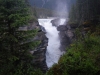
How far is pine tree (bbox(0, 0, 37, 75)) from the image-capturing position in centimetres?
1204

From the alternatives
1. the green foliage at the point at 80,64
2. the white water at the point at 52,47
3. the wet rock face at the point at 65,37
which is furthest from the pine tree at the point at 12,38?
the wet rock face at the point at 65,37

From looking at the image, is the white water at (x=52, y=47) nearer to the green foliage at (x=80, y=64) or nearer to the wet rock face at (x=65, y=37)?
the wet rock face at (x=65, y=37)

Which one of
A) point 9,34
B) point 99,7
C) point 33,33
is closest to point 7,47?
point 9,34

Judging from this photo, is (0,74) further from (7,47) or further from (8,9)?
(8,9)

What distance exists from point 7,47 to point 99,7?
111 ft

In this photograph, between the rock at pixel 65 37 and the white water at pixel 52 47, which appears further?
the rock at pixel 65 37

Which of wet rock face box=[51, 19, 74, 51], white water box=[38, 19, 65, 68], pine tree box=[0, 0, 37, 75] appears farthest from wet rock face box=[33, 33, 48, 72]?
pine tree box=[0, 0, 37, 75]

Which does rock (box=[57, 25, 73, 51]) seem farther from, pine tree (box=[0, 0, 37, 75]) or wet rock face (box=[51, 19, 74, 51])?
pine tree (box=[0, 0, 37, 75])

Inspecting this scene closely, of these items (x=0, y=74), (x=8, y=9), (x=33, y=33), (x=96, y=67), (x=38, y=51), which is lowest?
(x=38, y=51)

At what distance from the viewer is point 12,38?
478 inches

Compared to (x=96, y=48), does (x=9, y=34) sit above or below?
above

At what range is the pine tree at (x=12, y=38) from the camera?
12.0 metres

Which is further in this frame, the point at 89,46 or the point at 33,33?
the point at 33,33

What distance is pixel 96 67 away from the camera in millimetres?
9305
